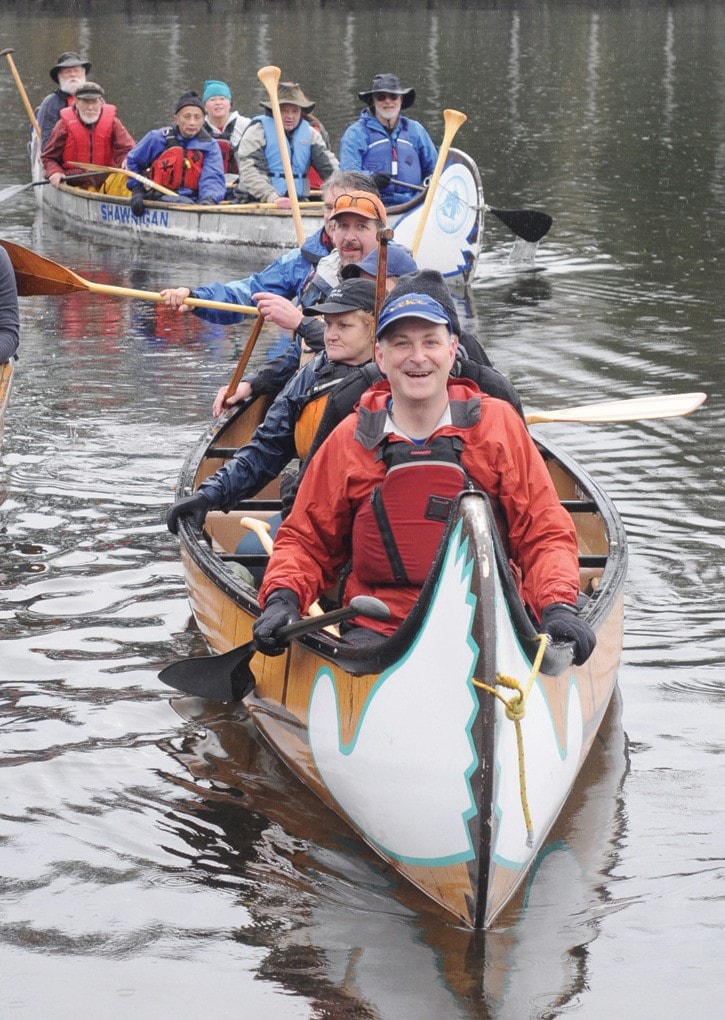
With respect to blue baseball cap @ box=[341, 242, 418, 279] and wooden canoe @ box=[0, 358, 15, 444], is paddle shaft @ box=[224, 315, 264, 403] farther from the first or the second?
wooden canoe @ box=[0, 358, 15, 444]

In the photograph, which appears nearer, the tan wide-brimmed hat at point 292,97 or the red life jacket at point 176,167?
the tan wide-brimmed hat at point 292,97

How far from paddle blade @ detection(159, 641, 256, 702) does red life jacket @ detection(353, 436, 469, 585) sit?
813 millimetres

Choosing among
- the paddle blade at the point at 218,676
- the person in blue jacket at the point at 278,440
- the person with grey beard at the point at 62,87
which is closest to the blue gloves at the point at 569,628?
the paddle blade at the point at 218,676

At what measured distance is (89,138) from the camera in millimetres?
17188

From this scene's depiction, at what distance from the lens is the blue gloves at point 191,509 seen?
21.1ft

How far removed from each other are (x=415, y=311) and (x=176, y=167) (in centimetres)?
1170

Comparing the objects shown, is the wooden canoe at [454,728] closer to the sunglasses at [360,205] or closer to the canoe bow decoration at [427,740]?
the canoe bow decoration at [427,740]

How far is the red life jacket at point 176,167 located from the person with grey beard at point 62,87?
2211mm

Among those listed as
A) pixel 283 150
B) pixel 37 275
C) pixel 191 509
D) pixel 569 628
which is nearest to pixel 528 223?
pixel 283 150

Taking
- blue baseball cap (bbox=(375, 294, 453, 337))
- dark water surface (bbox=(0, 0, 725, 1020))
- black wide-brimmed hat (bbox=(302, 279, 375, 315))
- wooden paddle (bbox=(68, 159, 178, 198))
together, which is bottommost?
dark water surface (bbox=(0, 0, 725, 1020))

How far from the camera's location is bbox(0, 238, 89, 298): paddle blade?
31.4ft

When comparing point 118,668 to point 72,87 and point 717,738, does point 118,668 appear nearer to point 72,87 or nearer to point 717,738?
point 717,738

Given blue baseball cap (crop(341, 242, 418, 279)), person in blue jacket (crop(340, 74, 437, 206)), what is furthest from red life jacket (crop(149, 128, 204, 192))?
blue baseball cap (crop(341, 242, 418, 279))

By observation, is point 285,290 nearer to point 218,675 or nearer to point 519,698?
point 218,675
